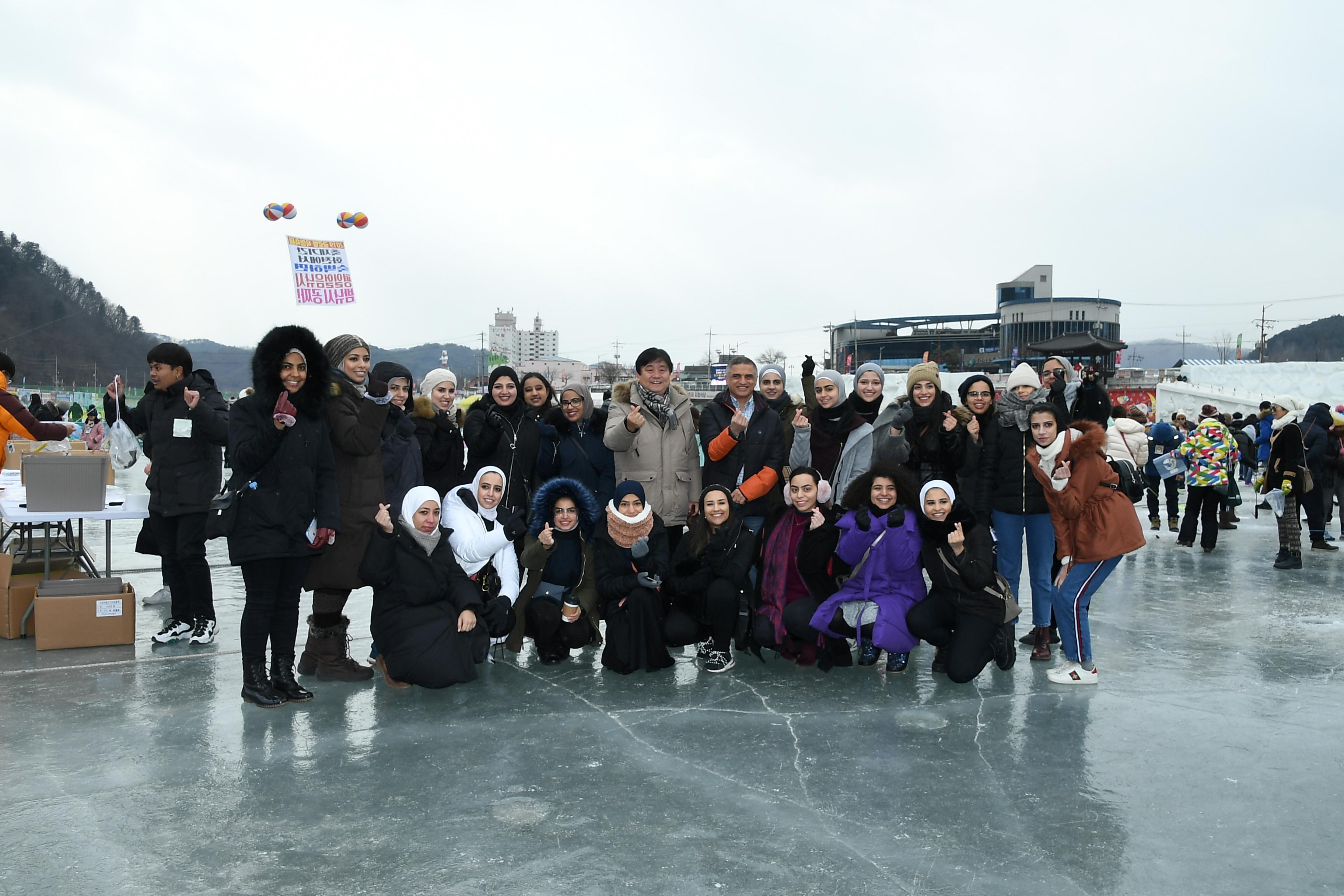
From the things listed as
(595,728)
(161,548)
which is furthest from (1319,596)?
(161,548)

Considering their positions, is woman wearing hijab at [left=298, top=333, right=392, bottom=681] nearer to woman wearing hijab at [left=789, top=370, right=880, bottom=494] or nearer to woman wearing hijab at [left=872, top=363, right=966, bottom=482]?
woman wearing hijab at [left=789, top=370, right=880, bottom=494]

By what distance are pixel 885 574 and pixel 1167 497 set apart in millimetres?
8066

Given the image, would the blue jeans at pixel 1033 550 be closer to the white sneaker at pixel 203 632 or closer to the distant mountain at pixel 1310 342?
the white sneaker at pixel 203 632

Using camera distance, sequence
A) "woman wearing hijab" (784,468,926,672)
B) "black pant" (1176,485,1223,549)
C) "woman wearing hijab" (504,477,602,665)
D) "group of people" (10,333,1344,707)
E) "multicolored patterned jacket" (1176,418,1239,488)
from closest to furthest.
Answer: "group of people" (10,333,1344,707)
"woman wearing hijab" (784,468,926,672)
"woman wearing hijab" (504,477,602,665)
"multicolored patterned jacket" (1176,418,1239,488)
"black pant" (1176,485,1223,549)

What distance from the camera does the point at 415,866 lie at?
2.60 meters

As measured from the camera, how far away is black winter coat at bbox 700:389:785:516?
515cm

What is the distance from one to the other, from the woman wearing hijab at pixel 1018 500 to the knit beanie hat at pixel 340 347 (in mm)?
3211

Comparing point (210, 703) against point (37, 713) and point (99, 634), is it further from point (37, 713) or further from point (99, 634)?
point (99, 634)

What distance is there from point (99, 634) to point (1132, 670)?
552 cm

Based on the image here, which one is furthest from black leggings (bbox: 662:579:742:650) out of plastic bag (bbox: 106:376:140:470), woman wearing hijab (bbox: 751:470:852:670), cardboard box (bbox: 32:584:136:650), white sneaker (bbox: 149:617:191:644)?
plastic bag (bbox: 106:376:140:470)

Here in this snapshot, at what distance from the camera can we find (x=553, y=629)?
15.6 ft

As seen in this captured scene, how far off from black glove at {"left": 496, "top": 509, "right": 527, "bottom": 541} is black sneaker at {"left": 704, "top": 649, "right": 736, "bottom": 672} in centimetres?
118

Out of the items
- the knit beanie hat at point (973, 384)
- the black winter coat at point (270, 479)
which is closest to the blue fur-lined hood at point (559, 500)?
the black winter coat at point (270, 479)

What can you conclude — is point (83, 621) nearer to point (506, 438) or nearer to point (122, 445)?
point (122, 445)
